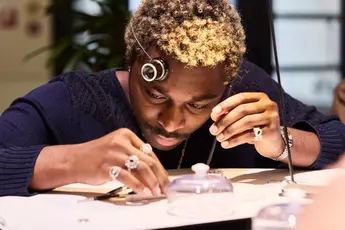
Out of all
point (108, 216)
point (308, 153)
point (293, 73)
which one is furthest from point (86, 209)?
point (293, 73)

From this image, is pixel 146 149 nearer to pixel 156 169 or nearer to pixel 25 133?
pixel 156 169

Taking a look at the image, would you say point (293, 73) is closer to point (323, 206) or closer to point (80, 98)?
point (80, 98)

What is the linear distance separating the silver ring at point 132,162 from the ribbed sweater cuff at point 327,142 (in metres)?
0.59

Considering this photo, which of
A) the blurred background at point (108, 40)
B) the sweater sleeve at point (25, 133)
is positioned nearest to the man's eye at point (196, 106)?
the sweater sleeve at point (25, 133)

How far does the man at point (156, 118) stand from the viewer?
122 cm

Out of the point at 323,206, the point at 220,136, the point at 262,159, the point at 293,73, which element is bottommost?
the point at 293,73

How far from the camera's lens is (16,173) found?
50.1 inches

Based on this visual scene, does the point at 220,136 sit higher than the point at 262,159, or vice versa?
the point at 220,136

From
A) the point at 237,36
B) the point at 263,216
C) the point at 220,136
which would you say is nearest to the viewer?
the point at 263,216

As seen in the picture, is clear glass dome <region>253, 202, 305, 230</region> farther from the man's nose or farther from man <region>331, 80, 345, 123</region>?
man <region>331, 80, 345, 123</region>

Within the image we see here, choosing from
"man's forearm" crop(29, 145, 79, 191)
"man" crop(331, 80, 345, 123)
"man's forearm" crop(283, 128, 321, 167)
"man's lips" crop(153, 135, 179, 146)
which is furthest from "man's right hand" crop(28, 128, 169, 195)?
"man" crop(331, 80, 345, 123)

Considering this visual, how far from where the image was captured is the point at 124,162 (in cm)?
116

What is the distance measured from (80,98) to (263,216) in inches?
34.5

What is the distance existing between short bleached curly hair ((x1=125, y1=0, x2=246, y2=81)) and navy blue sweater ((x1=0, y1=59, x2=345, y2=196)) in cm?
14
